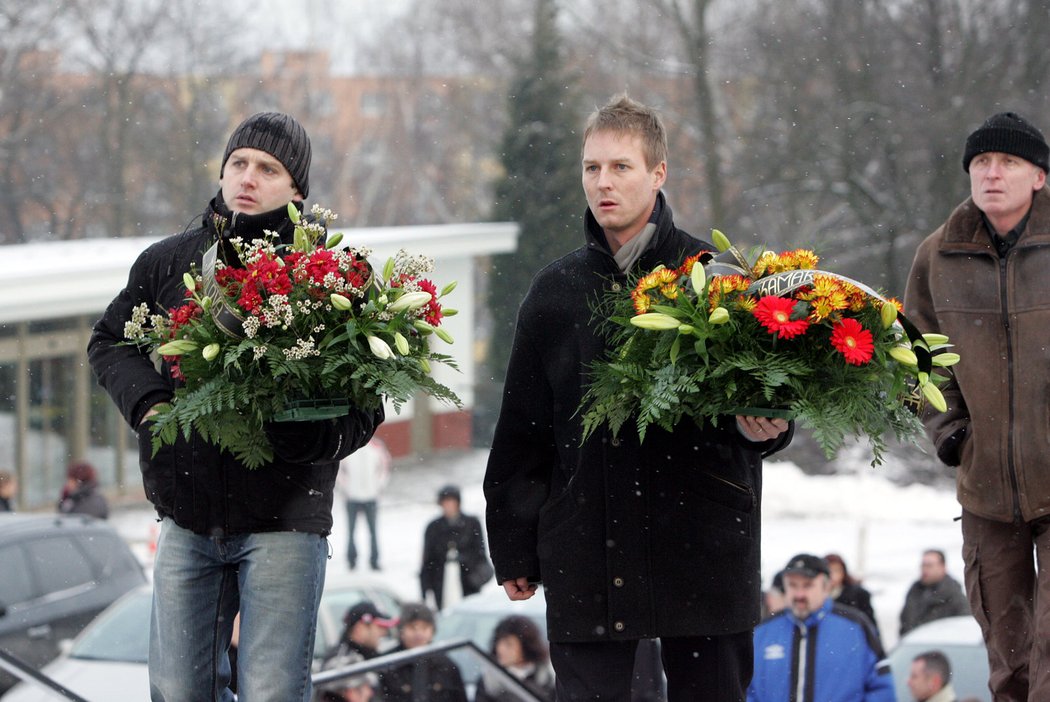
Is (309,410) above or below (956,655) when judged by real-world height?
above

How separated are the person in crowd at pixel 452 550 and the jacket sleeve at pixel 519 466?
25.2ft

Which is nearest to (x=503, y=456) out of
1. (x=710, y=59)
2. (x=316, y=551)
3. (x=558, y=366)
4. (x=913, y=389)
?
(x=558, y=366)

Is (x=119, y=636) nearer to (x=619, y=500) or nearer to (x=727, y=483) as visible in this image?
(x=619, y=500)

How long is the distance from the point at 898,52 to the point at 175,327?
17.3 meters

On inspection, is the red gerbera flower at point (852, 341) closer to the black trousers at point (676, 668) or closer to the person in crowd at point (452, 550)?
the black trousers at point (676, 668)

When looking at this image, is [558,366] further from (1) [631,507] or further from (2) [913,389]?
(2) [913,389]

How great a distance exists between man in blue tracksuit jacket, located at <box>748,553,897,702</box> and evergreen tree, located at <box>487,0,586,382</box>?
13.9 m

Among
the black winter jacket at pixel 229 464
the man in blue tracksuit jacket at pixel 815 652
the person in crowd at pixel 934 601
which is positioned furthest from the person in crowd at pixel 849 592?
the black winter jacket at pixel 229 464

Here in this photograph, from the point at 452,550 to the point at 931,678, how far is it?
18.9ft

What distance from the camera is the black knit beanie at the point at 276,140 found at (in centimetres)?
325

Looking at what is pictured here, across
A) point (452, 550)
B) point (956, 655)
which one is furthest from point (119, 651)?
point (956, 655)

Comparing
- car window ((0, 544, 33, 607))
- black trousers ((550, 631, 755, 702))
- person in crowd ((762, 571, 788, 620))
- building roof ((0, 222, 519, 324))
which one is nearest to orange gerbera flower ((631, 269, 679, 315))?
black trousers ((550, 631, 755, 702))

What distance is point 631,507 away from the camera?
3.05 meters

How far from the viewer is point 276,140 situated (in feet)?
10.7
